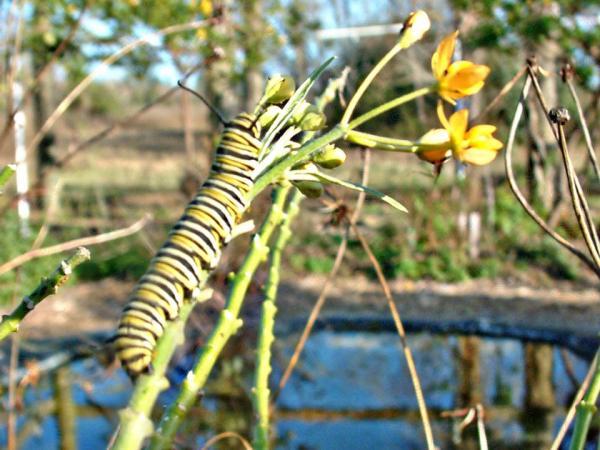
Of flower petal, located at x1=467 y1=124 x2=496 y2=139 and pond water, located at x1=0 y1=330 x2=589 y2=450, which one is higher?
pond water, located at x1=0 y1=330 x2=589 y2=450

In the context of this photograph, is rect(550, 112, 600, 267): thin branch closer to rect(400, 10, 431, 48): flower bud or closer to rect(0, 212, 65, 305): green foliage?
rect(400, 10, 431, 48): flower bud

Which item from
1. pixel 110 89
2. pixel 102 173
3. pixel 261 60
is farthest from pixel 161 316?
pixel 110 89

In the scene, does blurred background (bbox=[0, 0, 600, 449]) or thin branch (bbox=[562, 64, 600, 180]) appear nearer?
thin branch (bbox=[562, 64, 600, 180])

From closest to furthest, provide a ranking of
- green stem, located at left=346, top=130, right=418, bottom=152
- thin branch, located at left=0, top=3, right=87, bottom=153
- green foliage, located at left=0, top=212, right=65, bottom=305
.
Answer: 1. green stem, located at left=346, top=130, right=418, bottom=152
2. thin branch, located at left=0, top=3, right=87, bottom=153
3. green foliage, located at left=0, top=212, right=65, bottom=305

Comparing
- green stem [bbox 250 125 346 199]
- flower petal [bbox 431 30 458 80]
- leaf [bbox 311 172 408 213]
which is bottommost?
leaf [bbox 311 172 408 213]

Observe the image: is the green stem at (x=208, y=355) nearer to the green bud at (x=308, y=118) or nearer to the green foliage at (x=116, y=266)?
the green bud at (x=308, y=118)

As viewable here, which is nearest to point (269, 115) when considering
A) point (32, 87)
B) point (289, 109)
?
point (289, 109)

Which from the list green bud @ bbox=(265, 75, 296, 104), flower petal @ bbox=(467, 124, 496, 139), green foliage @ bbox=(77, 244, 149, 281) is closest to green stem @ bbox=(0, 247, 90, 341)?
green bud @ bbox=(265, 75, 296, 104)

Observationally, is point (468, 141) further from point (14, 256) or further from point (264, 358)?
point (14, 256)

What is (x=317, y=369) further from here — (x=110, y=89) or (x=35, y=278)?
(x=110, y=89)
